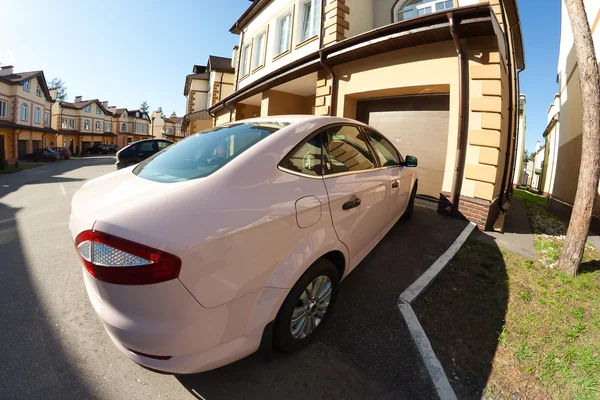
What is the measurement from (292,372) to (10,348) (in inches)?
83.1

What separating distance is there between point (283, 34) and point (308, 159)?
10871 millimetres

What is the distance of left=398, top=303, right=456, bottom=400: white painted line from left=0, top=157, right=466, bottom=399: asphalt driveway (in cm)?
6

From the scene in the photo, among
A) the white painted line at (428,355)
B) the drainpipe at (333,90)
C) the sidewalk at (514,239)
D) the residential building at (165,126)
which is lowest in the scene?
the white painted line at (428,355)

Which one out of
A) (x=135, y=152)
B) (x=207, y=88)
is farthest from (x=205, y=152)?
(x=207, y=88)

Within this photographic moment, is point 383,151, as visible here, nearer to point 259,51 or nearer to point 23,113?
point 259,51

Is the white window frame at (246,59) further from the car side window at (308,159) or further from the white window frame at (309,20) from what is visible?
the car side window at (308,159)

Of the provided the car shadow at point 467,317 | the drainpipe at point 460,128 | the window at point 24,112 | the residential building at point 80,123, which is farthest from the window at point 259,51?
the residential building at point 80,123

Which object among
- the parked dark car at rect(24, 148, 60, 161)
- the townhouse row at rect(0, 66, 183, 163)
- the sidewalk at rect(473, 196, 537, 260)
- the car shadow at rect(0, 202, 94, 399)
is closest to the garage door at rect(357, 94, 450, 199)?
the sidewalk at rect(473, 196, 537, 260)

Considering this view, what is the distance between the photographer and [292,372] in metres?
1.92

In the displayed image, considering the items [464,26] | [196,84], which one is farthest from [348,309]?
[196,84]

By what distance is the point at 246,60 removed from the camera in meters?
13.8

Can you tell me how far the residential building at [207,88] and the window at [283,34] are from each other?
27.6 ft

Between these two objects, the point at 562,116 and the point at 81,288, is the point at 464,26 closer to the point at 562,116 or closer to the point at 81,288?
the point at 81,288

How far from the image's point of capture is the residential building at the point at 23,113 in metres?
24.2
